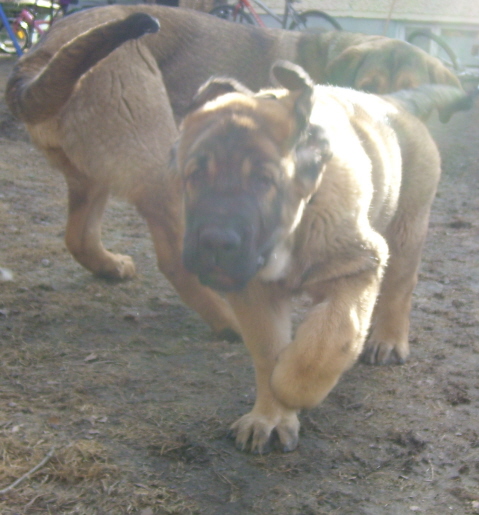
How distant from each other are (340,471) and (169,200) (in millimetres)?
1636

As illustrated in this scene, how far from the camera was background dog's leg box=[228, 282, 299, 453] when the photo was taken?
8.54ft

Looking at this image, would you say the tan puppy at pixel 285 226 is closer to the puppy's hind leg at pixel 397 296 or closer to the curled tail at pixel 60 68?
the puppy's hind leg at pixel 397 296

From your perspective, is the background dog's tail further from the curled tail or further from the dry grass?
the dry grass

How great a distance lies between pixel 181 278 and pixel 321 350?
1.40 metres

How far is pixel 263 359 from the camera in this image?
2709 millimetres

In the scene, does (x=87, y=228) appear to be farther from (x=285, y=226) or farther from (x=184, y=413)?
(x=285, y=226)

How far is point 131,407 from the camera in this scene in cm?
280

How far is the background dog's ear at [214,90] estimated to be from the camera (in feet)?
8.73

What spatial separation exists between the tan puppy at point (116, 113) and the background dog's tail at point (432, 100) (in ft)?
3.66

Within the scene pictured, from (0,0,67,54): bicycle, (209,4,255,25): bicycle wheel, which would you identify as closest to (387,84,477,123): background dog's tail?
(209,4,255,25): bicycle wheel

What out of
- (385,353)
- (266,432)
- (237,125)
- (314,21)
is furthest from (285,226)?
(314,21)

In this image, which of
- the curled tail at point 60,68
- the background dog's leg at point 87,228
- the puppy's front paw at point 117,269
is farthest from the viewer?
the puppy's front paw at point 117,269

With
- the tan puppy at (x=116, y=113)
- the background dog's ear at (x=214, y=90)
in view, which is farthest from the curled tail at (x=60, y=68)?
the background dog's ear at (x=214, y=90)

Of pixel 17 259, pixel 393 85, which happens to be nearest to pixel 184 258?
pixel 17 259
